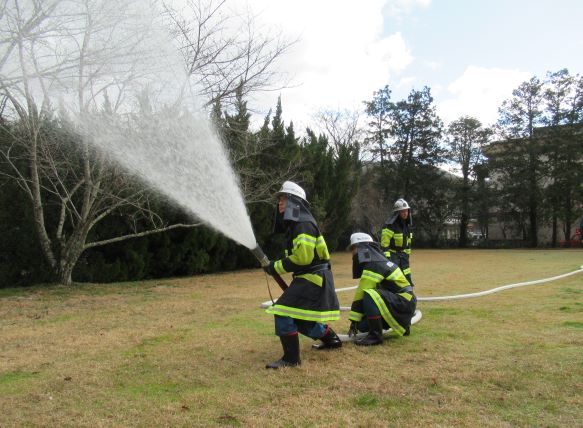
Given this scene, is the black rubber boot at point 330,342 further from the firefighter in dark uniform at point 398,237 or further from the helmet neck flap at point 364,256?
the firefighter in dark uniform at point 398,237

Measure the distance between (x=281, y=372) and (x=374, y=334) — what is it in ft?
4.77

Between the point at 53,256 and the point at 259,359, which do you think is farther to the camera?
the point at 53,256

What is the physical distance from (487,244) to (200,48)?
3505cm

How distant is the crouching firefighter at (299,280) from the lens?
472cm

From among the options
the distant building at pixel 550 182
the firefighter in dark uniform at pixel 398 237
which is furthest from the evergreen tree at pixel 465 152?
the firefighter in dark uniform at pixel 398 237

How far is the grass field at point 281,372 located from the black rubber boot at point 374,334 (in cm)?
21

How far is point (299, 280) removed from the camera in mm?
4863

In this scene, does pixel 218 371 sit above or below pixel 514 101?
below

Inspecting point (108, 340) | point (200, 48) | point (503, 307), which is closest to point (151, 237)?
point (200, 48)

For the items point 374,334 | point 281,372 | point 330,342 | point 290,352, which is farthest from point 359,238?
point 281,372

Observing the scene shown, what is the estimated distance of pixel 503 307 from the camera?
7.79 m

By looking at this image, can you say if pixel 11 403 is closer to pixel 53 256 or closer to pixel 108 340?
pixel 108 340

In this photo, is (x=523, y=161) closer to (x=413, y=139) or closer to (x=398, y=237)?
(x=413, y=139)

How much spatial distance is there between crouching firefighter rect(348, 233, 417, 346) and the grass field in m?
0.26
